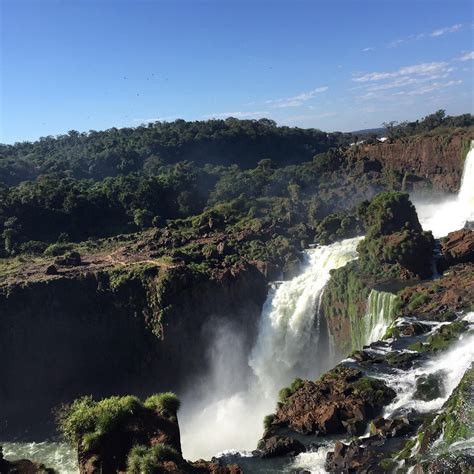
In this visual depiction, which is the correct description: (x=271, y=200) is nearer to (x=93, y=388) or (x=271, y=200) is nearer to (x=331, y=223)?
(x=331, y=223)

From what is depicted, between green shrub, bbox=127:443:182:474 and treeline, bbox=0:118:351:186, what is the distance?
257 feet

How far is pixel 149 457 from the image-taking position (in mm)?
15469

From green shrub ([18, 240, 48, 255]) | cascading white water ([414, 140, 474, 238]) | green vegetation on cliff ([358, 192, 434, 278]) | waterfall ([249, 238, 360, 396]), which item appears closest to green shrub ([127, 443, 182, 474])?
waterfall ([249, 238, 360, 396])

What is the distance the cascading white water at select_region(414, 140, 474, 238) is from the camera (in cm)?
4638

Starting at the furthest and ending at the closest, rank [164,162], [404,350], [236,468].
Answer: [164,162], [404,350], [236,468]

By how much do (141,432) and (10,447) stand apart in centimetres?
2406

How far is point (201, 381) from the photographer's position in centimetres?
4091

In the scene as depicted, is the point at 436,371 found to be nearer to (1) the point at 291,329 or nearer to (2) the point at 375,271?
(2) the point at 375,271

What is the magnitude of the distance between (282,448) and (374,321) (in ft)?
47.8

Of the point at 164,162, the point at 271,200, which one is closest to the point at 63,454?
the point at 271,200

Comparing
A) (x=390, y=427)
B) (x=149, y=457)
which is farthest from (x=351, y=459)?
(x=149, y=457)

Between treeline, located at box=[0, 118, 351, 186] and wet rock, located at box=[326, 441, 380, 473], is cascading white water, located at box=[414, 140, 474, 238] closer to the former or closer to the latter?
wet rock, located at box=[326, 441, 380, 473]

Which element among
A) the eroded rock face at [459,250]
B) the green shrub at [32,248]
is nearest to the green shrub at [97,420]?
the eroded rock face at [459,250]

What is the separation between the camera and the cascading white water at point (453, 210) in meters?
46.4
